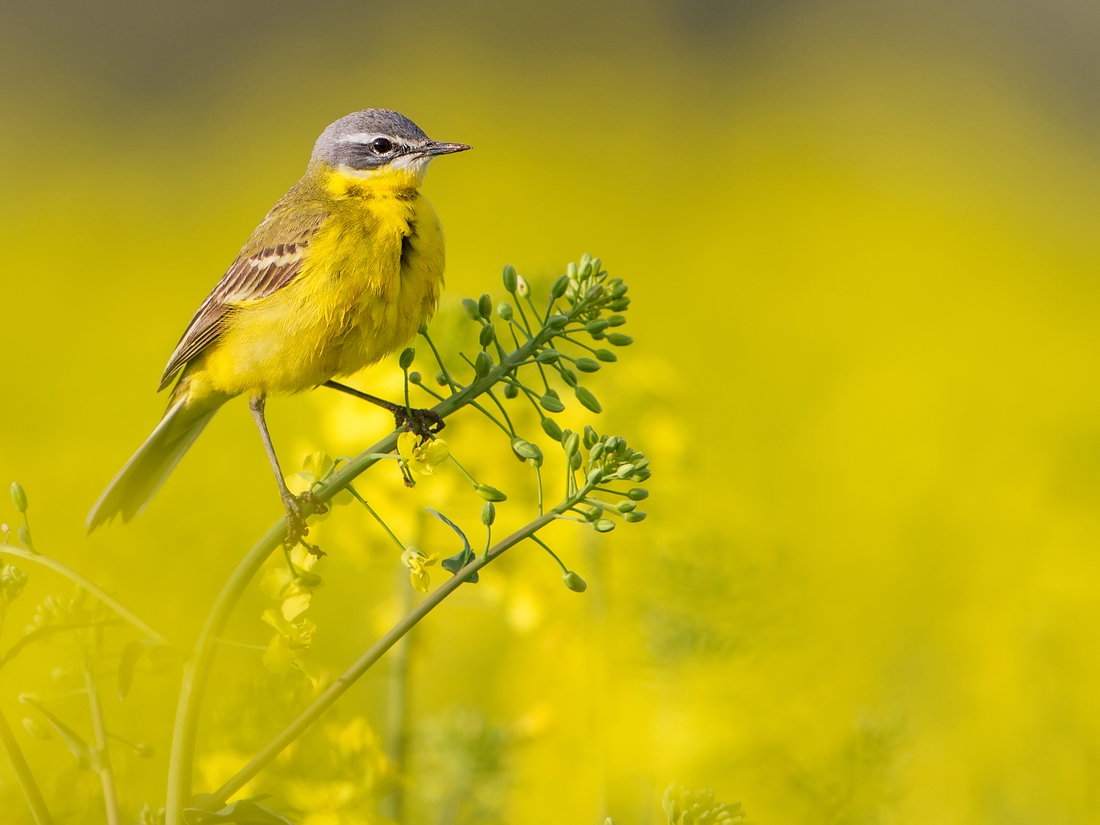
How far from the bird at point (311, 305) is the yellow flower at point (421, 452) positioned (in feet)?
1.71

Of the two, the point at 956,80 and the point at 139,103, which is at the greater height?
the point at 956,80

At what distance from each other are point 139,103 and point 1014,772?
16.8 m

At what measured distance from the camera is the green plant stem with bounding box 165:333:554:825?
1.54 m

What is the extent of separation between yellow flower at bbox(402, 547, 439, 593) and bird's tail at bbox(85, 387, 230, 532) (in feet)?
3.17

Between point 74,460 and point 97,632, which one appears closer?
point 97,632

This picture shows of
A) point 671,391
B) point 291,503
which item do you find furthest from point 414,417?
point 671,391

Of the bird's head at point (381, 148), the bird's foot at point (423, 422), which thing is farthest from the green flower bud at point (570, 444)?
the bird's head at point (381, 148)

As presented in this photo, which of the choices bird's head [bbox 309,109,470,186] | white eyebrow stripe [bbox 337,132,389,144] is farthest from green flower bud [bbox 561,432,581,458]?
white eyebrow stripe [bbox 337,132,389,144]

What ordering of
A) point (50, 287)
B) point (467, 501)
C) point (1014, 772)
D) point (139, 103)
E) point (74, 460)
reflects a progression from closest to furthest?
point (467, 501) < point (1014, 772) < point (74, 460) < point (50, 287) < point (139, 103)

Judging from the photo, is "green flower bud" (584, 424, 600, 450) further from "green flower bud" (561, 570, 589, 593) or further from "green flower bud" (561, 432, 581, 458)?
"green flower bud" (561, 570, 589, 593)

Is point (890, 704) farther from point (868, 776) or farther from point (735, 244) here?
point (735, 244)

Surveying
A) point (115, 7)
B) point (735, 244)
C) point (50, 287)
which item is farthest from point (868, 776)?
point (115, 7)

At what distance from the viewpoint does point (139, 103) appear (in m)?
17.3

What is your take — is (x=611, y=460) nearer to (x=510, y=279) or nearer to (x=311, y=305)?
(x=510, y=279)
